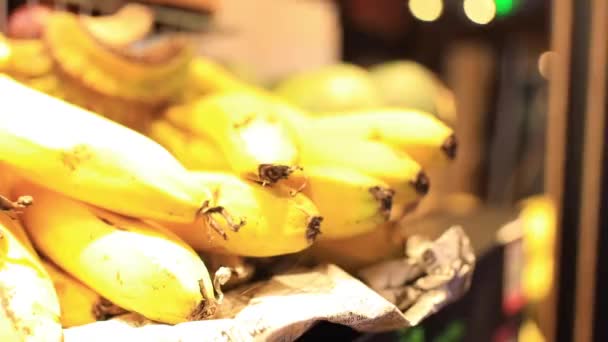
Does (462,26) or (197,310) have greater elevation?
(462,26)

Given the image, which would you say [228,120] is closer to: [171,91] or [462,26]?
[171,91]

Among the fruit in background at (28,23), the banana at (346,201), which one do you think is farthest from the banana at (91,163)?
the fruit in background at (28,23)

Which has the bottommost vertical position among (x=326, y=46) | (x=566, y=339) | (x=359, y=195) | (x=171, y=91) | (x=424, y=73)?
(x=566, y=339)

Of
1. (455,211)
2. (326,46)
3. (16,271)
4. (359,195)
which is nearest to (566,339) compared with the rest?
(455,211)

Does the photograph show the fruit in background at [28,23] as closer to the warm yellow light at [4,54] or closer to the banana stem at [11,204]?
the warm yellow light at [4,54]

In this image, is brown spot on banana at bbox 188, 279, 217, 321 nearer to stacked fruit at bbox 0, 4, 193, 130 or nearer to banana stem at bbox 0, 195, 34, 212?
banana stem at bbox 0, 195, 34, 212

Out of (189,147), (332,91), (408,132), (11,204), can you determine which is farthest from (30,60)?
(332,91)
